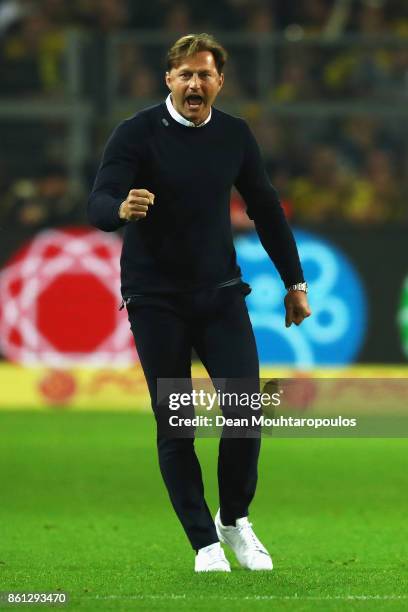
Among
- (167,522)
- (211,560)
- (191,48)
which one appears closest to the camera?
(191,48)

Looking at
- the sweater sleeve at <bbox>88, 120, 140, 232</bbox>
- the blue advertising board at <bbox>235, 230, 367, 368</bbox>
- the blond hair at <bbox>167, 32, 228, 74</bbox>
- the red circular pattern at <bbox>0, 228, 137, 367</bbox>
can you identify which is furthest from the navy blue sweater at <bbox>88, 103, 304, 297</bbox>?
the red circular pattern at <bbox>0, 228, 137, 367</bbox>

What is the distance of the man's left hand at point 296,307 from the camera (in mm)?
6340

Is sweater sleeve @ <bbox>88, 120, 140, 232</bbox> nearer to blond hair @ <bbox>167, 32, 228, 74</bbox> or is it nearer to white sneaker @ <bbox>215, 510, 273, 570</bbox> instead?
blond hair @ <bbox>167, 32, 228, 74</bbox>

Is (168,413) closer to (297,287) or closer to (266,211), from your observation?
(297,287)

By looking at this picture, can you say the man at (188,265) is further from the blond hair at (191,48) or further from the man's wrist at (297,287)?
the man's wrist at (297,287)

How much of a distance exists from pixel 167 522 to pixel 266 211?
7.26ft

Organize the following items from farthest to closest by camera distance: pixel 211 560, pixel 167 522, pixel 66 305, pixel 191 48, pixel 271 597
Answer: pixel 66 305 → pixel 167 522 → pixel 211 560 → pixel 191 48 → pixel 271 597

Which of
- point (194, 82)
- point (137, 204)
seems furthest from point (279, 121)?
point (137, 204)

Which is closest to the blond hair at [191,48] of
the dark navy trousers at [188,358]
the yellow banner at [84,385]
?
the dark navy trousers at [188,358]

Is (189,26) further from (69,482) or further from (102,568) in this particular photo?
(102,568)

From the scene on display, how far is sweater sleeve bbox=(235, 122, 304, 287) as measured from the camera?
624 cm

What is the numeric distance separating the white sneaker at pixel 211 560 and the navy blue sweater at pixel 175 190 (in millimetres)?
1009

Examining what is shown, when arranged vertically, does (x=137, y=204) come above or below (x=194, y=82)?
below

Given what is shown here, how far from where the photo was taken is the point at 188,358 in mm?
6164
